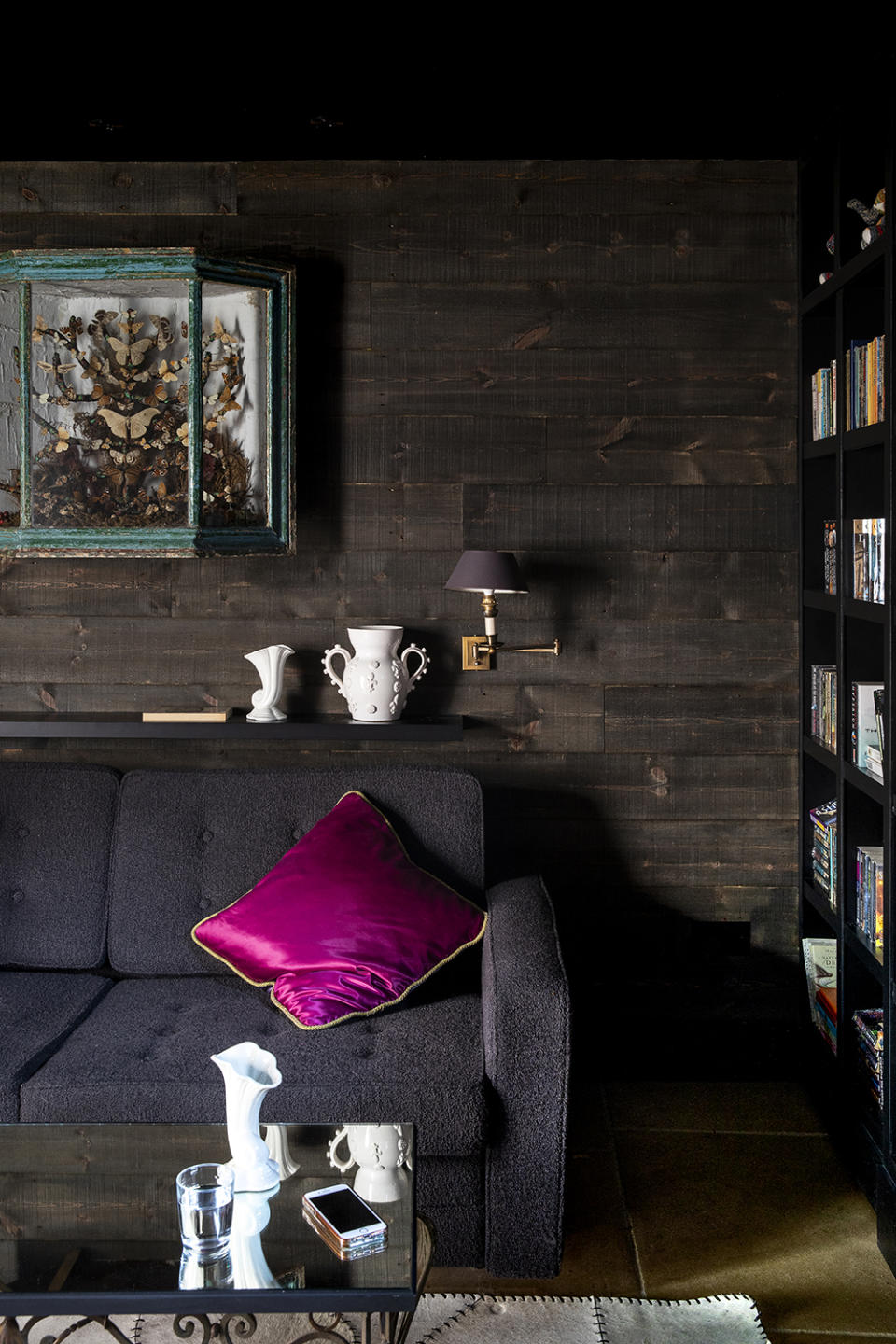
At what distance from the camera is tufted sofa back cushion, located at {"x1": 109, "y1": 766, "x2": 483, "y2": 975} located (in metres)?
2.99

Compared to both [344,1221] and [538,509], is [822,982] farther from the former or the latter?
[344,1221]

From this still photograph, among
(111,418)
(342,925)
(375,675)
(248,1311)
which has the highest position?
(111,418)

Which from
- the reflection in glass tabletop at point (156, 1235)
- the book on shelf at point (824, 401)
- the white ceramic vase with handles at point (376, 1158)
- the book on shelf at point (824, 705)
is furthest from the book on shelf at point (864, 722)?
the reflection in glass tabletop at point (156, 1235)

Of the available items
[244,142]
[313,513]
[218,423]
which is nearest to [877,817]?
[313,513]

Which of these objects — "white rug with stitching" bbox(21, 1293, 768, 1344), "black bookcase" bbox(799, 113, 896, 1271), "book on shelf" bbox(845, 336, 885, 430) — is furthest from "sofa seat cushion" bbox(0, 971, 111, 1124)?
"book on shelf" bbox(845, 336, 885, 430)

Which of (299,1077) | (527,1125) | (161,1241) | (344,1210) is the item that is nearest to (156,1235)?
(161,1241)

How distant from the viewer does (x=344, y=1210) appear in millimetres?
1884

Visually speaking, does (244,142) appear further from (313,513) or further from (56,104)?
(313,513)

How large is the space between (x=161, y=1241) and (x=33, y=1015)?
95cm

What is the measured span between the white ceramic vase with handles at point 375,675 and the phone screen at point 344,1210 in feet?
4.75

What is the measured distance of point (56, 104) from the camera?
111 inches

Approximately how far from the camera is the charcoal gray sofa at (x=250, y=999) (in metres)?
2.36

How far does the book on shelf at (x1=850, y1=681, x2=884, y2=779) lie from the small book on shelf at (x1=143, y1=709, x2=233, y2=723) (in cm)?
155

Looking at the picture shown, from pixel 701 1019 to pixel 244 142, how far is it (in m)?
2.57
